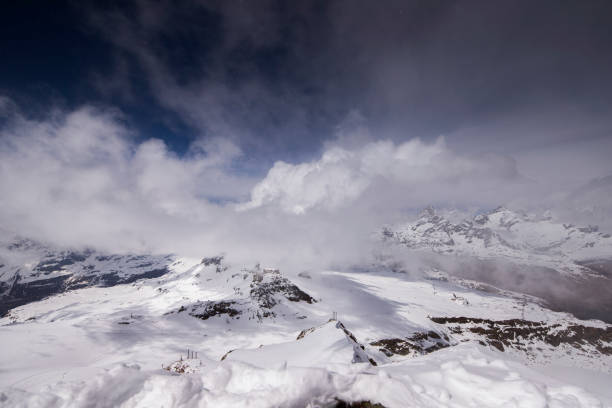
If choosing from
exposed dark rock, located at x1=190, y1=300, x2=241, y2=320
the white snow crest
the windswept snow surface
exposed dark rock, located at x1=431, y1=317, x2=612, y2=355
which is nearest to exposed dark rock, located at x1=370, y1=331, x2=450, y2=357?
the windswept snow surface

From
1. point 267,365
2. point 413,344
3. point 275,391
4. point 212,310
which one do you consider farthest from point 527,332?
point 275,391

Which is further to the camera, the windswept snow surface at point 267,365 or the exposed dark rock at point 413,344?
the exposed dark rock at point 413,344

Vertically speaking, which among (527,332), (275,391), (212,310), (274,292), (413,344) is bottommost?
(527,332)

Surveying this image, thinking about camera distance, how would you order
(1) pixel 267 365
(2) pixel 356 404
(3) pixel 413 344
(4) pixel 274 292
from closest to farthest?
(2) pixel 356 404, (1) pixel 267 365, (3) pixel 413 344, (4) pixel 274 292

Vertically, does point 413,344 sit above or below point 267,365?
below

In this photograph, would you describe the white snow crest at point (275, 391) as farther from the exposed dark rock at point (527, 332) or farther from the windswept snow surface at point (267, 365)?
the exposed dark rock at point (527, 332)

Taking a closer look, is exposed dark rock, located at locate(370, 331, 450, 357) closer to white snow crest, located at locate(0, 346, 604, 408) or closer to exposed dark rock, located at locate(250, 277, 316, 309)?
exposed dark rock, located at locate(250, 277, 316, 309)

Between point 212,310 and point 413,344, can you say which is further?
point 212,310

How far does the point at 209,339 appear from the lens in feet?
258

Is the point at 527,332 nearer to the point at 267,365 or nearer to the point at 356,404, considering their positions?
the point at 267,365

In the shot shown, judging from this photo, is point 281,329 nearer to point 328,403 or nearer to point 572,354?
point 328,403

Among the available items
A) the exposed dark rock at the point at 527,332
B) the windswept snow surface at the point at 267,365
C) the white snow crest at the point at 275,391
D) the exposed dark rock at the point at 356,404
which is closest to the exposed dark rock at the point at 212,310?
the windswept snow surface at the point at 267,365

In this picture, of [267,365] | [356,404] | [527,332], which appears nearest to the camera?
[356,404]

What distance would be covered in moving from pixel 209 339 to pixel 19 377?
58242 millimetres
